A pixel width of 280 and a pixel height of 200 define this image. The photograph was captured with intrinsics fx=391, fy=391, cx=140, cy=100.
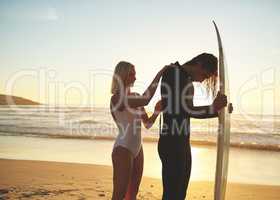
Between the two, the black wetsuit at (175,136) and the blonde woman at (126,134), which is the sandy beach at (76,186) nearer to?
the blonde woman at (126,134)

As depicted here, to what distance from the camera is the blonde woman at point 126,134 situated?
3.37 m

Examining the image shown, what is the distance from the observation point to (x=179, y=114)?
2.86m

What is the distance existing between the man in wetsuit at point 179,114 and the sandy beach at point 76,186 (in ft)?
9.10

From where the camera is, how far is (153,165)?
8.59 m

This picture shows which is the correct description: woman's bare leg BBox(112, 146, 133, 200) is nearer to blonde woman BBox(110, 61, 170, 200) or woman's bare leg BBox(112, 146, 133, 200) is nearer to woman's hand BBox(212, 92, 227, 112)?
blonde woman BBox(110, 61, 170, 200)

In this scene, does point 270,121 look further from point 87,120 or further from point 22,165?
point 22,165

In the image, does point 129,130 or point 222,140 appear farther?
point 222,140

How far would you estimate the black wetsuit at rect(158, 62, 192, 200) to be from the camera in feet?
9.39

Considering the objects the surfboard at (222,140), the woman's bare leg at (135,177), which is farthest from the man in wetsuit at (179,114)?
the surfboard at (222,140)

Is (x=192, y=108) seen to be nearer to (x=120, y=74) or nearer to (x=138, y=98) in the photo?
(x=138, y=98)

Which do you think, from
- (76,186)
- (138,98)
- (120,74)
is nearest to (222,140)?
(138,98)

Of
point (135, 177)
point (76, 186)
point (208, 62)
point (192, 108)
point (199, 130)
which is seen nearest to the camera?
point (192, 108)

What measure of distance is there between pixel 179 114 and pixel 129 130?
72cm

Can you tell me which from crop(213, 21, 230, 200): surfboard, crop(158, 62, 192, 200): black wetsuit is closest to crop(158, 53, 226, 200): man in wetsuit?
crop(158, 62, 192, 200): black wetsuit
